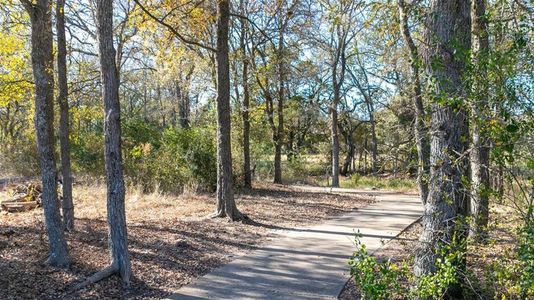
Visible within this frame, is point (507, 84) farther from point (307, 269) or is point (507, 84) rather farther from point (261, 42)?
point (261, 42)

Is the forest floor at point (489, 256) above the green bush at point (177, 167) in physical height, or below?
below

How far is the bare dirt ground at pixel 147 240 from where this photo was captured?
5.84 meters

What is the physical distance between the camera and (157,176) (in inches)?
615

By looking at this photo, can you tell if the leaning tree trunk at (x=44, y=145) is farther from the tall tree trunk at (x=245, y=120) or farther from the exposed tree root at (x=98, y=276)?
the tall tree trunk at (x=245, y=120)

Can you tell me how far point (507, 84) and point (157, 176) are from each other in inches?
531

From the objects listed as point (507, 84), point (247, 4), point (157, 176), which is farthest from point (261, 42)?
point (507, 84)

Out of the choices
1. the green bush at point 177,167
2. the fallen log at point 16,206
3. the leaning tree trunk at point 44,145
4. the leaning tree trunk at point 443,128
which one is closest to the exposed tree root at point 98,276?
the leaning tree trunk at point 44,145

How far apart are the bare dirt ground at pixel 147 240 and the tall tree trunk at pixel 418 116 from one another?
11.8 ft

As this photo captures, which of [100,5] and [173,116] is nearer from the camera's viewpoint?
[100,5]

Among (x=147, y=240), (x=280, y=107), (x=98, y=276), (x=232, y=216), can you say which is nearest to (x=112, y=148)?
(x=98, y=276)

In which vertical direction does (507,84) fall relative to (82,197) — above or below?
above

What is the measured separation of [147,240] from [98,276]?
2434mm

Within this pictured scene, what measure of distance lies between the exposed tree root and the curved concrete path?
97 centimetres

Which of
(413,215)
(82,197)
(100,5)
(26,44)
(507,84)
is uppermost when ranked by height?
(26,44)
